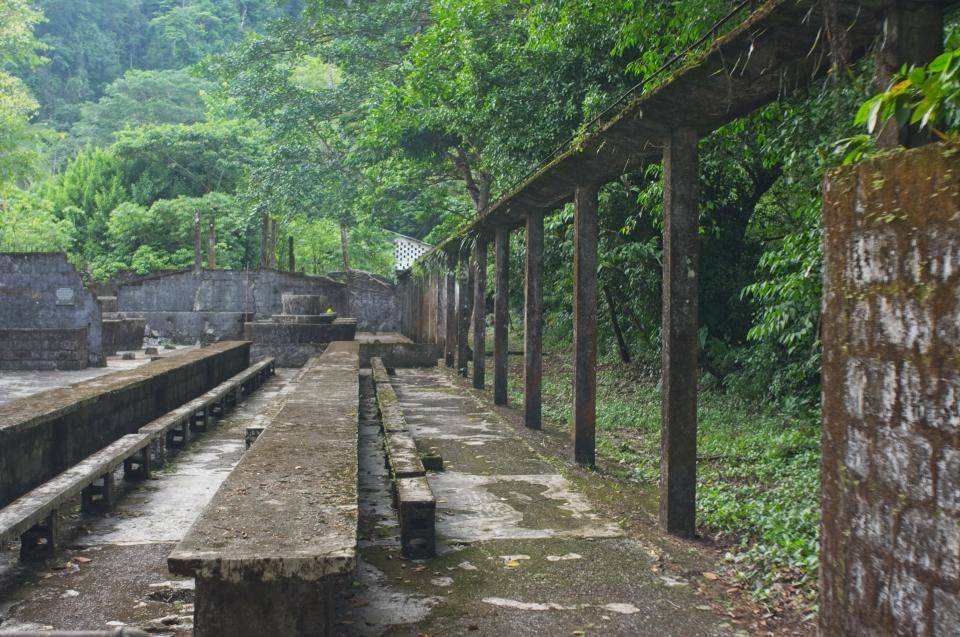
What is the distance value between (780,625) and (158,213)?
102ft

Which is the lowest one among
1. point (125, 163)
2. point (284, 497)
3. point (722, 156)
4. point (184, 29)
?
point (284, 497)

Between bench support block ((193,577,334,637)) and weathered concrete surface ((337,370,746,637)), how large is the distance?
85 centimetres

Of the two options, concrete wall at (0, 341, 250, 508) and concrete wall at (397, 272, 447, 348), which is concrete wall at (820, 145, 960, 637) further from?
concrete wall at (397, 272, 447, 348)

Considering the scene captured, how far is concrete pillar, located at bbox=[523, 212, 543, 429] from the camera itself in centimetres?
894

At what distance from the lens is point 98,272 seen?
2994cm

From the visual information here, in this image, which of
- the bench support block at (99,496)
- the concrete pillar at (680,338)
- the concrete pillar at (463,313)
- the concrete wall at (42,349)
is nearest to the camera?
the concrete pillar at (680,338)

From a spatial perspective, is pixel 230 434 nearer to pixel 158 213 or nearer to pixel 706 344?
pixel 706 344

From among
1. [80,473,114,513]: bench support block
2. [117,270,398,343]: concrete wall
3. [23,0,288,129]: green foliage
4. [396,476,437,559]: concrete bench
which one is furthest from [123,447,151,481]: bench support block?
[23,0,288,129]: green foliage

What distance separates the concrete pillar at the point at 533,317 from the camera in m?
8.94

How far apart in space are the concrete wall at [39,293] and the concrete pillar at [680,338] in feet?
39.6

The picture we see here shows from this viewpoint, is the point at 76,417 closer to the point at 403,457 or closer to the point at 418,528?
the point at 403,457

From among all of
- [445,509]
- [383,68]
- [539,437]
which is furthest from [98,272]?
[445,509]

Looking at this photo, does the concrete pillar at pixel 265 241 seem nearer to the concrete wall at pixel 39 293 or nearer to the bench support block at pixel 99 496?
the concrete wall at pixel 39 293

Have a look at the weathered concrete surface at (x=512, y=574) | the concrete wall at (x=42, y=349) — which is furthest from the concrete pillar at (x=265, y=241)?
the weathered concrete surface at (x=512, y=574)
